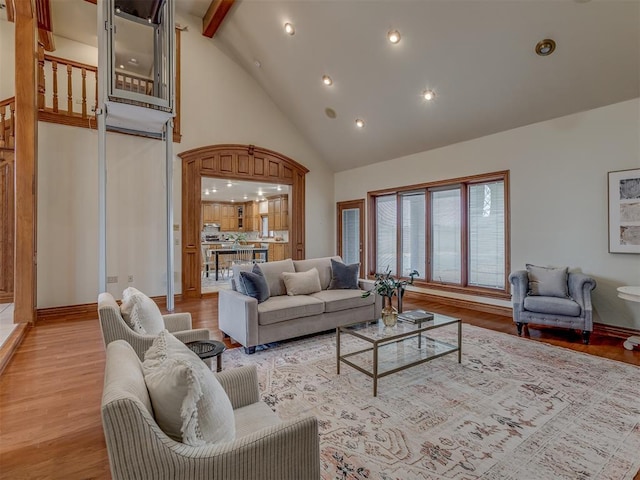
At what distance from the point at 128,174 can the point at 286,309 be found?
3995mm

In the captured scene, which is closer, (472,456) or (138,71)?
(472,456)

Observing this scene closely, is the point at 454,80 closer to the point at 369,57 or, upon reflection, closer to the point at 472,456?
the point at 369,57

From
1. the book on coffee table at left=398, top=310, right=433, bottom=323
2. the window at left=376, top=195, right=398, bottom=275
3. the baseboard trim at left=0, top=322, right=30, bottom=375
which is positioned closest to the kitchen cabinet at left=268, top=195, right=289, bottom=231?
the window at left=376, top=195, right=398, bottom=275

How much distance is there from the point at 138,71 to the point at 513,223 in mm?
6442

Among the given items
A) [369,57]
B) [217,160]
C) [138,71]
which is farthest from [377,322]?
[138,71]

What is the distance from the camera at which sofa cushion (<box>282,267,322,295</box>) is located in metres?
4.19

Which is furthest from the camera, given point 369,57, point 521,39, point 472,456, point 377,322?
point 369,57

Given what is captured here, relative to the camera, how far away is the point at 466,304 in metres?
5.56

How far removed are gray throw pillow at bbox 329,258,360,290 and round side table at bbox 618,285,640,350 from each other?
2.95m

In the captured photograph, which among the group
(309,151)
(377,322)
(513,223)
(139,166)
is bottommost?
(377,322)

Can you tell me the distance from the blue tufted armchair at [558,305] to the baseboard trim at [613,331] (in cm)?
48

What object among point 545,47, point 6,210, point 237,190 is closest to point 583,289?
point 545,47

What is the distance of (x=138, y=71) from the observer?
542cm

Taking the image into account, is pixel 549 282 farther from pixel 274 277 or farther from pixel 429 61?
pixel 274 277
